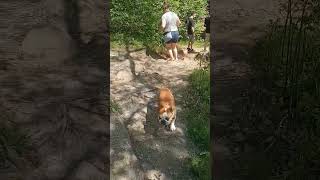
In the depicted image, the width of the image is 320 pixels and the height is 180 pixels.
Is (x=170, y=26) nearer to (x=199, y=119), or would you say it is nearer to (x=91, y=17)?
(x=199, y=119)

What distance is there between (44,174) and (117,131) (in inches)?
114

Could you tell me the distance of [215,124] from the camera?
4109 millimetres

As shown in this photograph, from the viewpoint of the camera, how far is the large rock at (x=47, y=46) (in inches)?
155

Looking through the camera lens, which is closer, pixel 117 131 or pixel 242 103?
pixel 242 103

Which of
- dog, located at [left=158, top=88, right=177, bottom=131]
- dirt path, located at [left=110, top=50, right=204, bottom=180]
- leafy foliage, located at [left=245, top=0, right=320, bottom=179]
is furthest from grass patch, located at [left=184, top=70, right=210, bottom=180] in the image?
leafy foliage, located at [left=245, top=0, right=320, bottom=179]

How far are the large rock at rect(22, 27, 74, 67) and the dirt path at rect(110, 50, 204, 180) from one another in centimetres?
214

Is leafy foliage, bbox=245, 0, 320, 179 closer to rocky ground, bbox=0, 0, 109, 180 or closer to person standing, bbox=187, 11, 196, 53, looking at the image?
rocky ground, bbox=0, 0, 109, 180

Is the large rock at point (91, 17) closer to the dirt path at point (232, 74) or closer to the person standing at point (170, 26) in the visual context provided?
the dirt path at point (232, 74)

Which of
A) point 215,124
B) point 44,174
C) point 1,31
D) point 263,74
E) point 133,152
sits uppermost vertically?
point 1,31

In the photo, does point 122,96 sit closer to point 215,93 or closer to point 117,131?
point 117,131

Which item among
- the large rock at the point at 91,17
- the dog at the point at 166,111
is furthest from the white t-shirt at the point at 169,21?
the large rock at the point at 91,17

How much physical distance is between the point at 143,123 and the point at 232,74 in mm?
3456

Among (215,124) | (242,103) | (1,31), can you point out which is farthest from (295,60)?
(1,31)

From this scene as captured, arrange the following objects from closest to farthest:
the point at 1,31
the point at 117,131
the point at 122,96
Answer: the point at 1,31 < the point at 117,131 < the point at 122,96
